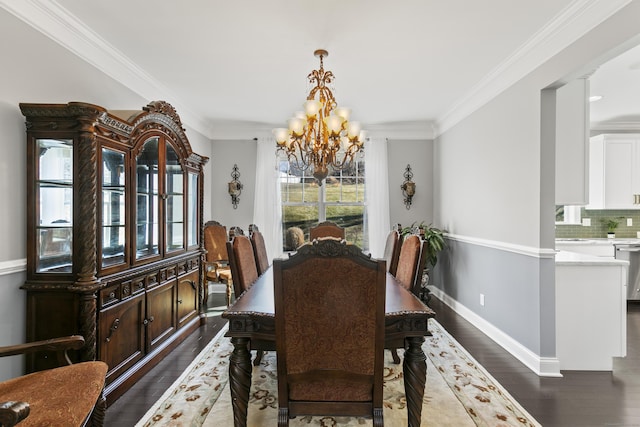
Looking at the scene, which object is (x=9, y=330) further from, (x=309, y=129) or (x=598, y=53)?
(x=598, y=53)

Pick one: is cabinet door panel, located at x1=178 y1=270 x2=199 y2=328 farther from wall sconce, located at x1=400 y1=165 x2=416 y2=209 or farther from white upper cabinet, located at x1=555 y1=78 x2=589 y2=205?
white upper cabinet, located at x1=555 y1=78 x2=589 y2=205

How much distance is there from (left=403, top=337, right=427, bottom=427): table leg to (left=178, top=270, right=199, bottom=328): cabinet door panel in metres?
2.41

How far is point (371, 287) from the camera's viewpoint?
1.36 m

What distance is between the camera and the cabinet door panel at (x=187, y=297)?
3254 mm

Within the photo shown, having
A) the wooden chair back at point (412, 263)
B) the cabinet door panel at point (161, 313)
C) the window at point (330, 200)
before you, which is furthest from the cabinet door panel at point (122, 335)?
the window at point (330, 200)

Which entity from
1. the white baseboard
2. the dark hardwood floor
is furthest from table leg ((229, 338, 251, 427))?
the white baseboard

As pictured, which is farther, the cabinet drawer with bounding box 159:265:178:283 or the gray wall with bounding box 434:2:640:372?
the cabinet drawer with bounding box 159:265:178:283

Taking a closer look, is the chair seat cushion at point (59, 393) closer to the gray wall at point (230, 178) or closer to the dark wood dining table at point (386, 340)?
the dark wood dining table at point (386, 340)

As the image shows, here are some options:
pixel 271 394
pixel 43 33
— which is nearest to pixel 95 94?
pixel 43 33

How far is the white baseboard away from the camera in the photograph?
252cm

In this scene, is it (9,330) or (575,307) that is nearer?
(9,330)

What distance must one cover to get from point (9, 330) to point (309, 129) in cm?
240

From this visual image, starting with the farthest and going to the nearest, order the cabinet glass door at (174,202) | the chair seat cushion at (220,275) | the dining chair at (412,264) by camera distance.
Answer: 1. the chair seat cushion at (220,275)
2. the cabinet glass door at (174,202)
3. the dining chair at (412,264)

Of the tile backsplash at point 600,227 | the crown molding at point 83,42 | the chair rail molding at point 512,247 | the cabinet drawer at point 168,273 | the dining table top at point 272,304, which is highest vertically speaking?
the crown molding at point 83,42
